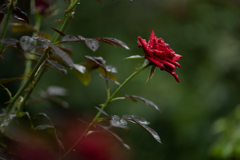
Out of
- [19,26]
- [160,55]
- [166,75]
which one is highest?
[160,55]

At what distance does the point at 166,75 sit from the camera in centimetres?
179

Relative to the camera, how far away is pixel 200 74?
1744 millimetres

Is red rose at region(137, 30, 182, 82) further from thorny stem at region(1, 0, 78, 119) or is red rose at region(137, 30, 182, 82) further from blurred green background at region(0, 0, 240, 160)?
blurred green background at region(0, 0, 240, 160)

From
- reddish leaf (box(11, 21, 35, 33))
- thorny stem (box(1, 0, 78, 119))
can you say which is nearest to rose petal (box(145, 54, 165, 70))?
thorny stem (box(1, 0, 78, 119))

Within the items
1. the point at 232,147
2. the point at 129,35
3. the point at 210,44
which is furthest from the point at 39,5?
the point at 210,44

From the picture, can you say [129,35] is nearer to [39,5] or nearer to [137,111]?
[137,111]

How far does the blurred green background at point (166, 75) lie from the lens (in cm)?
154

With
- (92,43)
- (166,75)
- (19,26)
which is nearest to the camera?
(92,43)

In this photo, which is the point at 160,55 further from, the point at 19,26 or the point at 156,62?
the point at 19,26

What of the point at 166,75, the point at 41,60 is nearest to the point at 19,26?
the point at 41,60

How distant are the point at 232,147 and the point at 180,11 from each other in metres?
1.23

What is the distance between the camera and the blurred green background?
5.05ft

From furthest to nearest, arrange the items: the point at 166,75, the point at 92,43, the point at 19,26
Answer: the point at 166,75, the point at 19,26, the point at 92,43

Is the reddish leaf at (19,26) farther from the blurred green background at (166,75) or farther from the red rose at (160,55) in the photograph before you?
the blurred green background at (166,75)
